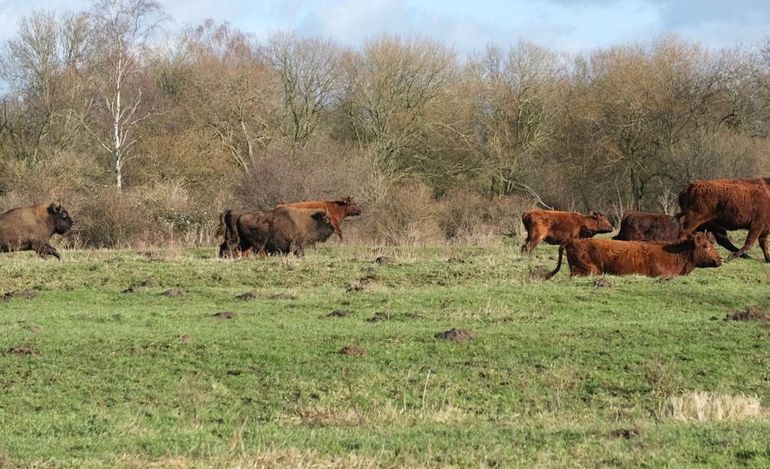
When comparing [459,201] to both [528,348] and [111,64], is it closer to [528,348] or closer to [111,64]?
[111,64]

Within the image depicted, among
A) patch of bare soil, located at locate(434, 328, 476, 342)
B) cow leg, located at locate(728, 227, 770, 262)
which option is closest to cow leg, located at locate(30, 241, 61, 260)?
patch of bare soil, located at locate(434, 328, 476, 342)

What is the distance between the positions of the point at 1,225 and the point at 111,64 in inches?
896

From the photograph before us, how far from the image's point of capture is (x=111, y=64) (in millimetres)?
44656

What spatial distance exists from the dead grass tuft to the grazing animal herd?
853 centimetres

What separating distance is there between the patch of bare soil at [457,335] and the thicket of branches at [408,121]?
90.9 feet

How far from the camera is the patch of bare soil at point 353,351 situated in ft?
37.0

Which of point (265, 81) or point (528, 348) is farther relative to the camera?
point (265, 81)

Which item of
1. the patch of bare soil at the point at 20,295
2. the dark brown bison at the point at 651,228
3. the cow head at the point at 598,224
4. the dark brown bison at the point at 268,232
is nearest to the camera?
the patch of bare soil at the point at 20,295

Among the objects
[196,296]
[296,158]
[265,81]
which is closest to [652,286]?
[196,296]

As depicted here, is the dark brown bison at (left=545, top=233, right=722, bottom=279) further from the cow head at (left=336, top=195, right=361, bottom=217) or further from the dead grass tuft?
the cow head at (left=336, top=195, right=361, bottom=217)

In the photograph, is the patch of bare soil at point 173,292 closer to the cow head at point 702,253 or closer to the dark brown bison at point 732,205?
the cow head at point 702,253

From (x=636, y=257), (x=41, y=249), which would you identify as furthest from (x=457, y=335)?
(x=41, y=249)

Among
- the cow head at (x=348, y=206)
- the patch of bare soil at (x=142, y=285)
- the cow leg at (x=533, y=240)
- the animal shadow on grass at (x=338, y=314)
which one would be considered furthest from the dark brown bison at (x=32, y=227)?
the cow leg at (x=533, y=240)

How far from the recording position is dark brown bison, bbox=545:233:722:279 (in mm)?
17953
